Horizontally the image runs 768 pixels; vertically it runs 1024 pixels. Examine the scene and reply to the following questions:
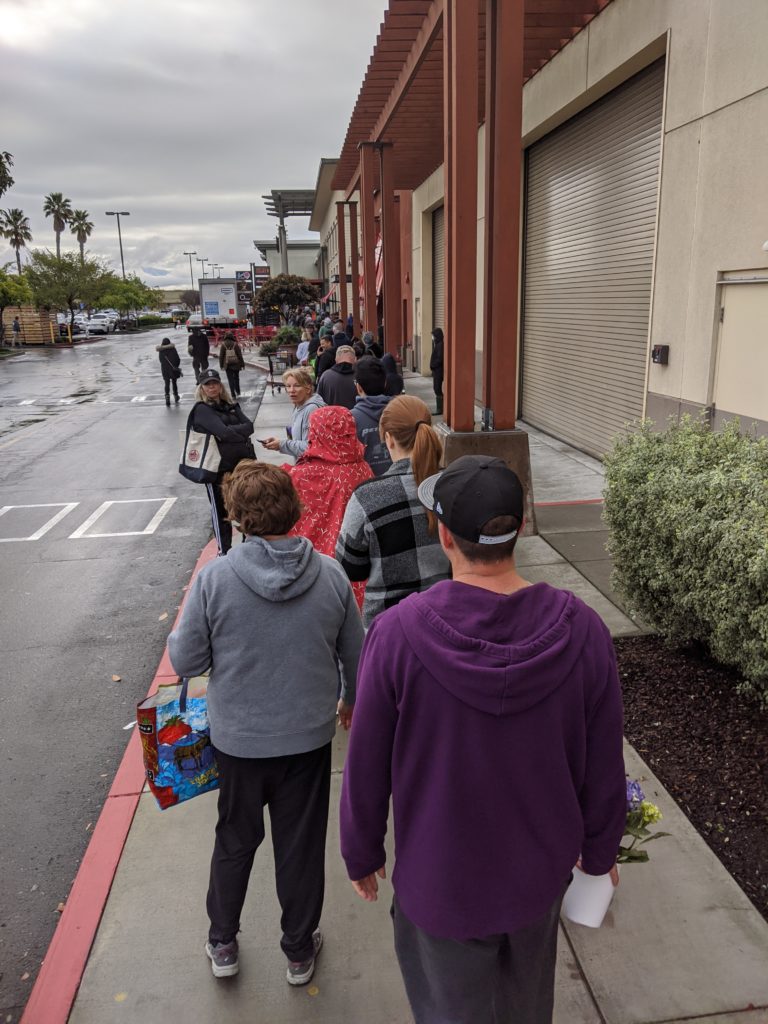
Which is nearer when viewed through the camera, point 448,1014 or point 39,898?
point 448,1014

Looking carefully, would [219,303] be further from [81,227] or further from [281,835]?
[81,227]

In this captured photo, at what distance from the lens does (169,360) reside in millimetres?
20172

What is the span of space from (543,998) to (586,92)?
36.8 ft

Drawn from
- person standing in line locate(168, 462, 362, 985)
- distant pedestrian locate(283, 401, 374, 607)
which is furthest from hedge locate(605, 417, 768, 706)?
person standing in line locate(168, 462, 362, 985)

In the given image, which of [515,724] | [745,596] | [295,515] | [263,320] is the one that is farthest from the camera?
[263,320]

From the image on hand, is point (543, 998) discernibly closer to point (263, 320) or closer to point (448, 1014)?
point (448, 1014)

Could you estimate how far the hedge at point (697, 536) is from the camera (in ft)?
12.2

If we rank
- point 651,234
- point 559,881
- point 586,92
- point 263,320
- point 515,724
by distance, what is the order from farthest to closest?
point 263,320
point 586,92
point 651,234
point 559,881
point 515,724

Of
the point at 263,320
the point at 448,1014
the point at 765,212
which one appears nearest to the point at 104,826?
the point at 448,1014

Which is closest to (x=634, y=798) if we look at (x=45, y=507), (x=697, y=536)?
(x=697, y=536)

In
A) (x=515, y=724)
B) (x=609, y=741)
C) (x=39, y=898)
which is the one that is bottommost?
(x=39, y=898)

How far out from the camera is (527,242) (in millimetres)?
14680

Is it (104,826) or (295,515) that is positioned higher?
(295,515)

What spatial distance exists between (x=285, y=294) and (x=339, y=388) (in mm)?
36192
